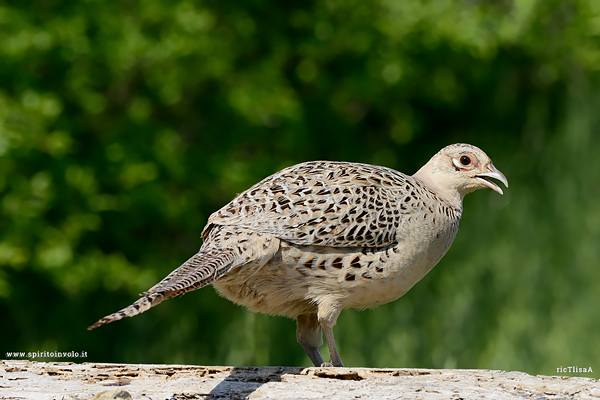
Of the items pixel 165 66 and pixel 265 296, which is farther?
pixel 165 66

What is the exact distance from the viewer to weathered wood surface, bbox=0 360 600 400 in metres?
4.32

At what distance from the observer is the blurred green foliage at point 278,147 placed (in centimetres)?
930

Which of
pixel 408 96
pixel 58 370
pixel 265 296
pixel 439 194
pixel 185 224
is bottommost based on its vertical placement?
pixel 58 370

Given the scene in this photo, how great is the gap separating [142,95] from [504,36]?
5.92m

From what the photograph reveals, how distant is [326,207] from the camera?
5.29 meters

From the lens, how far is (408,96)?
37.5 ft

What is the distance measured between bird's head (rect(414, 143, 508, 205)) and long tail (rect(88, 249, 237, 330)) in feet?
7.58

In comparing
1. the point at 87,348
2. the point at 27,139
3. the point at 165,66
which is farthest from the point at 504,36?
the point at 87,348

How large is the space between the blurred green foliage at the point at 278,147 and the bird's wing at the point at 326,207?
4.34 m

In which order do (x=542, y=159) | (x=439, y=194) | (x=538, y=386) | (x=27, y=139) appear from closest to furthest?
(x=538, y=386) < (x=439, y=194) < (x=27, y=139) < (x=542, y=159)

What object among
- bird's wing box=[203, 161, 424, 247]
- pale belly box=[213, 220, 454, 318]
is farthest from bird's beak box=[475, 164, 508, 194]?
pale belly box=[213, 220, 454, 318]

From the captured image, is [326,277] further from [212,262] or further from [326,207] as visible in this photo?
[212,262]

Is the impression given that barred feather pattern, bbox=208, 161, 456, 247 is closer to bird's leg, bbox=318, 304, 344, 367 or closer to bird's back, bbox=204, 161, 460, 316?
bird's back, bbox=204, 161, 460, 316

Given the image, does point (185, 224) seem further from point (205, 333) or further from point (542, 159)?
point (542, 159)
